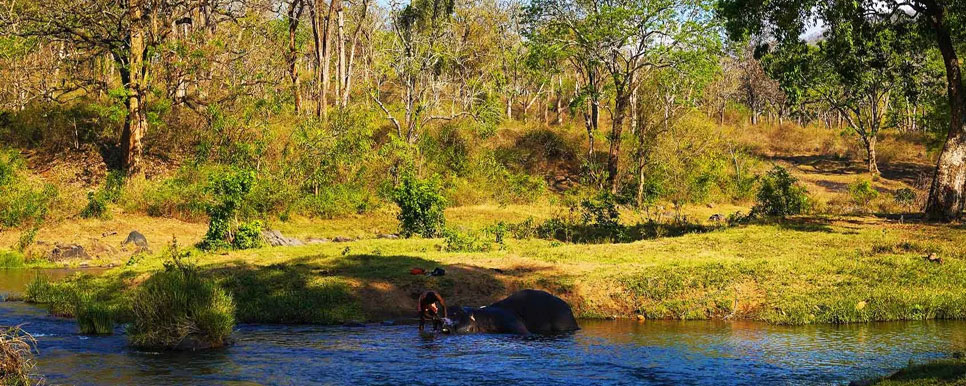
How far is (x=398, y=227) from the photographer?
27875 millimetres

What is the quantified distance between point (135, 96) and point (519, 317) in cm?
2377

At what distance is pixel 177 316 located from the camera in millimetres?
12234

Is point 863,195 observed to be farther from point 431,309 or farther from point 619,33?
point 431,309

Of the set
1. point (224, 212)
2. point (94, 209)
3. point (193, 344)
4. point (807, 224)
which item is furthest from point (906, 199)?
point (94, 209)

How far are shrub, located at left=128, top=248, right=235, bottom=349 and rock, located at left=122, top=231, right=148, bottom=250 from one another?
12.7 m

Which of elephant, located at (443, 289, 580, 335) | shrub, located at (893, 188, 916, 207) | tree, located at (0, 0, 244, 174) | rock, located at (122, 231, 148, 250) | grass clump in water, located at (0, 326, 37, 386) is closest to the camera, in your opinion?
grass clump in water, located at (0, 326, 37, 386)

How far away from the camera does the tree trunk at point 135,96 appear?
3136cm

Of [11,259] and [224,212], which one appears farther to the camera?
[11,259]

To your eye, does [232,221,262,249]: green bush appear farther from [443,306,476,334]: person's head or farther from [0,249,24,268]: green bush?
[443,306,476,334]: person's head

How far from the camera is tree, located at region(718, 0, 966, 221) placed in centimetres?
2247

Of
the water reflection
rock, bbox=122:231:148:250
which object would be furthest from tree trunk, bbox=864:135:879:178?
the water reflection

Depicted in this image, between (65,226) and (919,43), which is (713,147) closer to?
(919,43)

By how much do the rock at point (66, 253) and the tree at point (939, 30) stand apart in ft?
64.7

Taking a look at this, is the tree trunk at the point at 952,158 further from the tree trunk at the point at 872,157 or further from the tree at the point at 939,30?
the tree trunk at the point at 872,157
